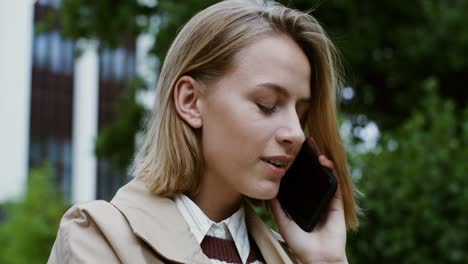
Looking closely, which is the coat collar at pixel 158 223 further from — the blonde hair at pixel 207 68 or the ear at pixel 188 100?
the ear at pixel 188 100

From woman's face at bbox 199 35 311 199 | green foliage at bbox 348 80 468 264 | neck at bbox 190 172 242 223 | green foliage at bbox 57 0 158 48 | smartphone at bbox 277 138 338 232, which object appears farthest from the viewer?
green foliage at bbox 57 0 158 48

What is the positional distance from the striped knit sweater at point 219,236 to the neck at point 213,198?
0.03m

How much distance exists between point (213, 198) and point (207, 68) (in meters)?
0.37

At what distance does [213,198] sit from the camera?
2.23 metres

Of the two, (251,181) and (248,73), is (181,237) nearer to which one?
(251,181)

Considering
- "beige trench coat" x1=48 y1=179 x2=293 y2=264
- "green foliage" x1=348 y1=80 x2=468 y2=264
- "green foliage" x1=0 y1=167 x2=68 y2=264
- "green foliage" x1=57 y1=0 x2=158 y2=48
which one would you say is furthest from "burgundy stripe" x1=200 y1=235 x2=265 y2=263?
"green foliage" x1=0 y1=167 x2=68 y2=264

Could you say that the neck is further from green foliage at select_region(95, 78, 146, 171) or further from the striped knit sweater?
green foliage at select_region(95, 78, 146, 171)

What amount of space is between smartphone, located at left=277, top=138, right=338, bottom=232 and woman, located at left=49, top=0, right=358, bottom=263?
11cm

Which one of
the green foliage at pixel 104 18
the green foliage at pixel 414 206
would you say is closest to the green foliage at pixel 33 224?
the green foliage at pixel 104 18

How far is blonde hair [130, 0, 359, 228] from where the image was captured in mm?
2160

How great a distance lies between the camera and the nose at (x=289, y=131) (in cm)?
→ 212

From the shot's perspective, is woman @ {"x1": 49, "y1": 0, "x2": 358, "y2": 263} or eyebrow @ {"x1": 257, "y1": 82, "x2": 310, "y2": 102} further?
eyebrow @ {"x1": 257, "y1": 82, "x2": 310, "y2": 102}

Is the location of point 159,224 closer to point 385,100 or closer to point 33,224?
point 385,100

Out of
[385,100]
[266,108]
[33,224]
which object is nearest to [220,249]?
[266,108]
